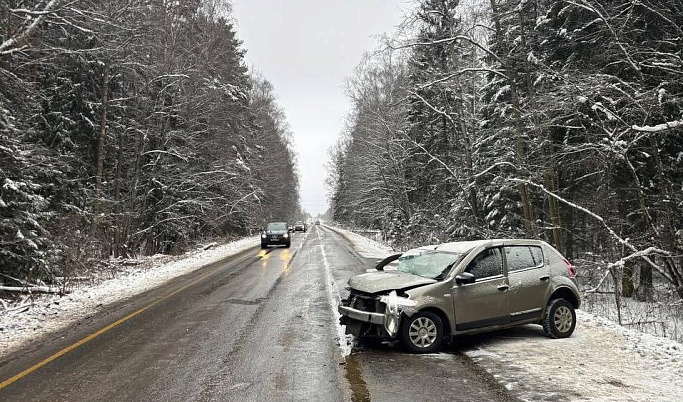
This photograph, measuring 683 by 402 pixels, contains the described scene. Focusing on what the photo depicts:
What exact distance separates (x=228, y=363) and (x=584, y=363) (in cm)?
464

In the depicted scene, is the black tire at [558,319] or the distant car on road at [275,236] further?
the distant car on road at [275,236]

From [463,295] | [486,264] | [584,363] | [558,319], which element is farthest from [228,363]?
[558,319]

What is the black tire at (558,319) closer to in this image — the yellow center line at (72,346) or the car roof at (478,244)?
the car roof at (478,244)

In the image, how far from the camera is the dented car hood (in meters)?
7.00

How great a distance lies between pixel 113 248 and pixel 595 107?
789 inches

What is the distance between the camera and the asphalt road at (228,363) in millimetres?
5203

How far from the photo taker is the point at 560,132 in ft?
57.4

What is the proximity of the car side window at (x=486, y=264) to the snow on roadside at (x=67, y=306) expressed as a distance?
279 inches

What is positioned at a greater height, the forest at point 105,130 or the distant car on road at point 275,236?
the forest at point 105,130

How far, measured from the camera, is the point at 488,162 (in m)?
22.2

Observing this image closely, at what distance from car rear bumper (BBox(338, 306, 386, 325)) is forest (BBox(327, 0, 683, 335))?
601cm

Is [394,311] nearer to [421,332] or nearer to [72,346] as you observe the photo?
[421,332]

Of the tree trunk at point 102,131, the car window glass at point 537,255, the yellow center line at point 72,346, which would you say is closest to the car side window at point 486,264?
the car window glass at point 537,255

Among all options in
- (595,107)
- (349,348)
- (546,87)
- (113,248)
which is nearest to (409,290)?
(349,348)
